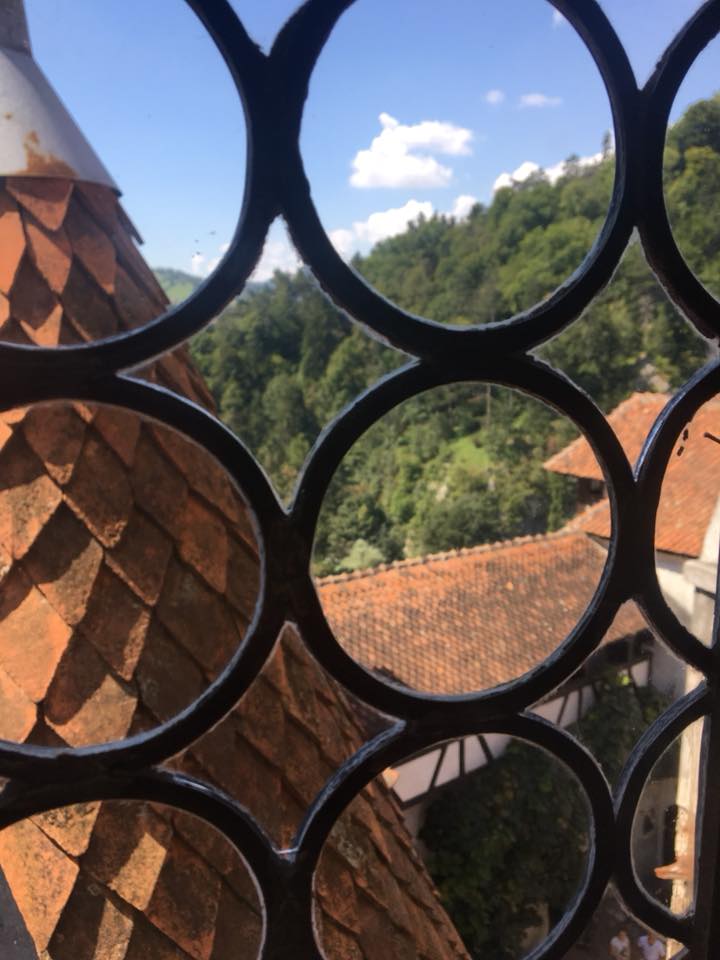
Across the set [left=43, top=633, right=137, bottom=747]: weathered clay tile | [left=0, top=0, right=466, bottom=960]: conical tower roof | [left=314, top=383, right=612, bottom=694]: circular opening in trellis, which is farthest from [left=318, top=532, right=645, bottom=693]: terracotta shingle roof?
[left=43, top=633, right=137, bottom=747]: weathered clay tile

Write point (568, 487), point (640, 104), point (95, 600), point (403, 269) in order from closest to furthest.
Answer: point (640, 104) < point (95, 600) < point (403, 269) < point (568, 487)

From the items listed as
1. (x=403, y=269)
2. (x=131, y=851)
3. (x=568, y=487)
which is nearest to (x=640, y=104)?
(x=131, y=851)

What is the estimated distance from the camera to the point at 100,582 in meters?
0.50

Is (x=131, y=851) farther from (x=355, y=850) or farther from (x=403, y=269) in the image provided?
(x=403, y=269)

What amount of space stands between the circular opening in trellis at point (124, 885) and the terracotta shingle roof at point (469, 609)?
155 inches

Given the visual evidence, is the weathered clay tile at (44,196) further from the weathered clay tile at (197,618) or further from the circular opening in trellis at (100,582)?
the weathered clay tile at (197,618)

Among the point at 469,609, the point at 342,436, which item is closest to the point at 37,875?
the point at 342,436

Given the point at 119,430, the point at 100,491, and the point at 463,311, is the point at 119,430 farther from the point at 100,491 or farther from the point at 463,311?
the point at 463,311

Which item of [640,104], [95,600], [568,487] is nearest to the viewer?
[640,104]

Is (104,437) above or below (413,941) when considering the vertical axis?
above

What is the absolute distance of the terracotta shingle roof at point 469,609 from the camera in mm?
4664

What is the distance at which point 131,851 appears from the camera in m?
0.47

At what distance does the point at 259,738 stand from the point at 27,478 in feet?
0.87

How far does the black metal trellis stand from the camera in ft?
1.11
